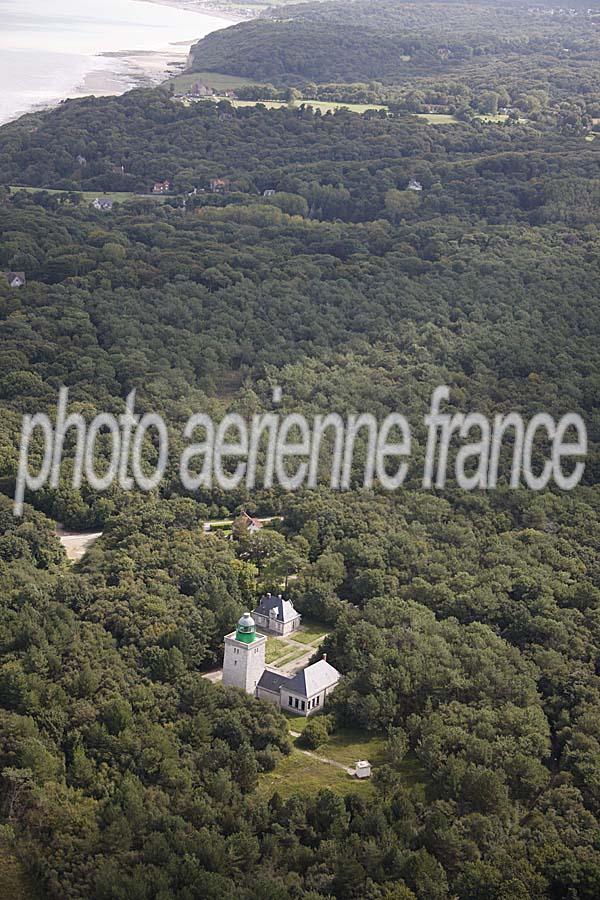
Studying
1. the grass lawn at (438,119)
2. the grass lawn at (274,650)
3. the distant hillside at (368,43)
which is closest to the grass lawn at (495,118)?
the grass lawn at (438,119)

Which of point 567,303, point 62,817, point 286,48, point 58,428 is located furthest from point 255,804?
point 286,48

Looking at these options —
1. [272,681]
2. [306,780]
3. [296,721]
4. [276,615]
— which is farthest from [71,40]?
[306,780]

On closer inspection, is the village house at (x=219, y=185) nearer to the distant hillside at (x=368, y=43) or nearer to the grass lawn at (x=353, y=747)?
the distant hillside at (x=368, y=43)

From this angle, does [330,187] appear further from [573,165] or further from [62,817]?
[62,817]

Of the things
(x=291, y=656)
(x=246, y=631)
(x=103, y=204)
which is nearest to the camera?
(x=246, y=631)

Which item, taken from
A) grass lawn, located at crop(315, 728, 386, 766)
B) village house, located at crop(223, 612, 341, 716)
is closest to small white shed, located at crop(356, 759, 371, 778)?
grass lawn, located at crop(315, 728, 386, 766)

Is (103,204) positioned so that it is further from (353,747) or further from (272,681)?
(353,747)
